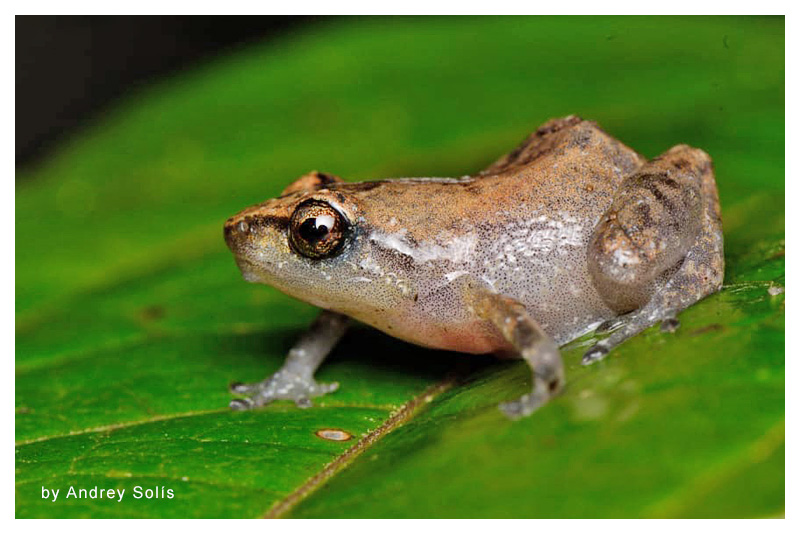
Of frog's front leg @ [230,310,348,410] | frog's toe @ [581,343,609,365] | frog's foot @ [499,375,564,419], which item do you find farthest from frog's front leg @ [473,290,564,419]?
frog's front leg @ [230,310,348,410]

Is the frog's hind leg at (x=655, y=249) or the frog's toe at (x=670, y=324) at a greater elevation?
the frog's hind leg at (x=655, y=249)

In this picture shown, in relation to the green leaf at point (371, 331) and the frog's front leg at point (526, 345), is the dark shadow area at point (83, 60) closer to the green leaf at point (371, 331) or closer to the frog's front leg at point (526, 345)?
the green leaf at point (371, 331)

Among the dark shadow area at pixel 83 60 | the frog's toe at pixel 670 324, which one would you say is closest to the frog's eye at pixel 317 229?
the frog's toe at pixel 670 324

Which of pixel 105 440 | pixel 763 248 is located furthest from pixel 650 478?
pixel 105 440

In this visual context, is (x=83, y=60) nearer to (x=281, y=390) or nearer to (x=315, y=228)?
(x=281, y=390)

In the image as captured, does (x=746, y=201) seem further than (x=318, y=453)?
Yes
